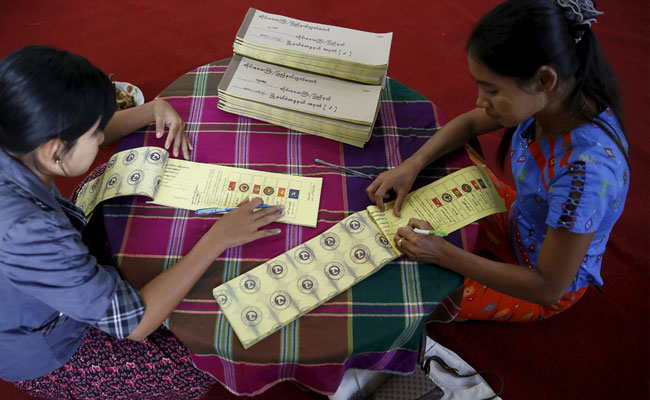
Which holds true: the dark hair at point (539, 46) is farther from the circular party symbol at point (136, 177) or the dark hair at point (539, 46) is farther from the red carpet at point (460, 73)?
the red carpet at point (460, 73)

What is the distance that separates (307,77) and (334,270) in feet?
1.99

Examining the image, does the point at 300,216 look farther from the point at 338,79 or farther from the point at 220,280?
the point at 338,79

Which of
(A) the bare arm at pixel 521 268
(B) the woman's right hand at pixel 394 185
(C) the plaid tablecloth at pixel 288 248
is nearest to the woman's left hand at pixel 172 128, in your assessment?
(C) the plaid tablecloth at pixel 288 248

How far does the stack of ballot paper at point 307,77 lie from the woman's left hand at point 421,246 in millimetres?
324

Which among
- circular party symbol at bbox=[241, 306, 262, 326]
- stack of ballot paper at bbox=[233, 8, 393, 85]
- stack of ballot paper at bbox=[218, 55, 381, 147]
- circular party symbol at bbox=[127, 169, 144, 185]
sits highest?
stack of ballot paper at bbox=[233, 8, 393, 85]

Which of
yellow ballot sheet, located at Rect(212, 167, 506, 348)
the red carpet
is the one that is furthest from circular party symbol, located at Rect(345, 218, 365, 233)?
the red carpet

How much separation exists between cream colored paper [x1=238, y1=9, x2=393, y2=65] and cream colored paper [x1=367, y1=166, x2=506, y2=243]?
0.41 metres

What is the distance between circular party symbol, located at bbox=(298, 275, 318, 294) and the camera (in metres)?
0.92

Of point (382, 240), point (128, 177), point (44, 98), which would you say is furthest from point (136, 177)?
point (382, 240)

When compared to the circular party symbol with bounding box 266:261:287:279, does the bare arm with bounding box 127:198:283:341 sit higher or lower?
higher

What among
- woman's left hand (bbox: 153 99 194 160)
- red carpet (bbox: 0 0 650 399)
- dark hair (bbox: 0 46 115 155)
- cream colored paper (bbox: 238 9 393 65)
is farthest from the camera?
red carpet (bbox: 0 0 650 399)

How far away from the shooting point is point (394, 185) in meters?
1.08

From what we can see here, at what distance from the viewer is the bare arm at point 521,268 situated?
96 cm

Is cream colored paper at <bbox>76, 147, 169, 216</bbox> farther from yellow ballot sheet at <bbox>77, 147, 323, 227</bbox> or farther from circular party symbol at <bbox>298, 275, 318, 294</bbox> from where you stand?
circular party symbol at <bbox>298, 275, 318, 294</bbox>
